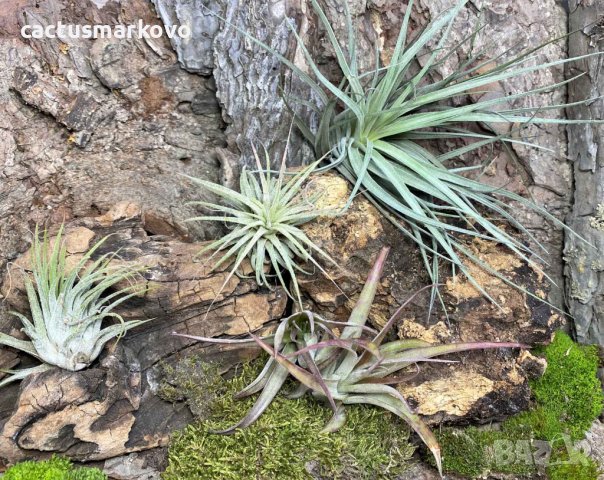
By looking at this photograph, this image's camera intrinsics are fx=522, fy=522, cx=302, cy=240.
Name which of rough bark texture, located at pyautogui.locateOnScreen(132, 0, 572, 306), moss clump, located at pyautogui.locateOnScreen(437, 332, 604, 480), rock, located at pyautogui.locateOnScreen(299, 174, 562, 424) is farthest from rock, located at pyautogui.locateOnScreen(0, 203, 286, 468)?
moss clump, located at pyautogui.locateOnScreen(437, 332, 604, 480)

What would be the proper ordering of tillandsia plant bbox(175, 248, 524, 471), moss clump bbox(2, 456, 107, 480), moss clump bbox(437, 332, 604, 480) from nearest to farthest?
1. moss clump bbox(2, 456, 107, 480)
2. tillandsia plant bbox(175, 248, 524, 471)
3. moss clump bbox(437, 332, 604, 480)

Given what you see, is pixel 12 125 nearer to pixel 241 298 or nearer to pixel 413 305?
pixel 241 298

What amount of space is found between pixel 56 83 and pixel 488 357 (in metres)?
3.05

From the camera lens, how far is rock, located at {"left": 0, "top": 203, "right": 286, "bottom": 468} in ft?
7.96

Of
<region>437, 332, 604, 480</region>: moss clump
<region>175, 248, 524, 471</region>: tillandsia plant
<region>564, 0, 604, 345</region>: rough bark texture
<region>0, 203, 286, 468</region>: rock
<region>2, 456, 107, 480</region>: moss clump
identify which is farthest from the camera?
<region>564, 0, 604, 345</region>: rough bark texture

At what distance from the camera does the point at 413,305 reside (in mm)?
2871

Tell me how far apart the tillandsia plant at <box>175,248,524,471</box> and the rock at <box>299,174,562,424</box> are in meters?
0.14

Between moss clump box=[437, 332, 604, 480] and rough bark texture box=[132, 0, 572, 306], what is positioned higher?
rough bark texture box=[132, 0, 572, 306]

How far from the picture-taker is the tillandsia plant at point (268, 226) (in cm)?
273

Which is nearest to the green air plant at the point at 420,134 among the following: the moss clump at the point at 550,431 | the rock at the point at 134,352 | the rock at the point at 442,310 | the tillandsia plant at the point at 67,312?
the rock at the point at 442,310

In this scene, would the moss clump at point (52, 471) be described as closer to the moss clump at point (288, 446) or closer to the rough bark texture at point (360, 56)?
the moss clump at point (288, 446)

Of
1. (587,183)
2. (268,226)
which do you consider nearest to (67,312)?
(268,226)

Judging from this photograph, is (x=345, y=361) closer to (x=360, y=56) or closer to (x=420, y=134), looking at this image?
(x=420, y=134)

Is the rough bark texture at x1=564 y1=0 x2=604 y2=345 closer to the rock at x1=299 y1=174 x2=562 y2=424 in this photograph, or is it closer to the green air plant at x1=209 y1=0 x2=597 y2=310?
the green air plant at x1=209 y1=0 x2=597 y2=310
